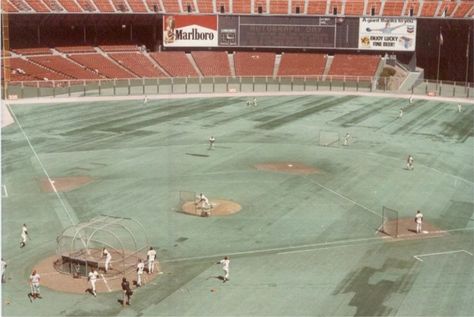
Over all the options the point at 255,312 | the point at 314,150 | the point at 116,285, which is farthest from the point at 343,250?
the point at 314,150

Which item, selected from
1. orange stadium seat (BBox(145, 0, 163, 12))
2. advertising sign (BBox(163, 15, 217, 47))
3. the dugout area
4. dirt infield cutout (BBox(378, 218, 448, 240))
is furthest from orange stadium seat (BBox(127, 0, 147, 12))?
dirt infield cutout (BBox(378, 218, 448, 240))

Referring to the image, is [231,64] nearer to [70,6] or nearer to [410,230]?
[70,6]

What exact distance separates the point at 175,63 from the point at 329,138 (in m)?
53.8

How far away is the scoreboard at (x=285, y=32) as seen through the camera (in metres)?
124

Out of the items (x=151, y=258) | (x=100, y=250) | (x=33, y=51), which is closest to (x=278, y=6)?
(x=33, y=51)

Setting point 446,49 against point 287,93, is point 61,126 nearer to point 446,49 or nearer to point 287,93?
point 287,93

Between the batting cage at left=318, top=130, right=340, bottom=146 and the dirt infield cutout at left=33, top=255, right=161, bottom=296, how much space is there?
124 ft

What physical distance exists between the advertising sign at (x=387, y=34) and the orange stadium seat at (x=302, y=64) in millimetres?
8183

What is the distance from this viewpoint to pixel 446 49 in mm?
116000

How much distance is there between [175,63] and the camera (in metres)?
121

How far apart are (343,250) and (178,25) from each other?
91.2m

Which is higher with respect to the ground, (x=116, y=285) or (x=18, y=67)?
(x=18, y=67)

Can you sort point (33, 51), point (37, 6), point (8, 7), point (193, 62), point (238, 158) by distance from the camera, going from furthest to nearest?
point (193, 62) < point (33, 51) < point (37, 6) < point (8, 7) < point (238, 158)

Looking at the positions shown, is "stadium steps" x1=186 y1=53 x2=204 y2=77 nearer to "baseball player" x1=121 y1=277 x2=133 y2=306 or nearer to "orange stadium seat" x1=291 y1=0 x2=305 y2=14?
"orange stadium seat" x1=291 y1=0 x2=305 y2=14
